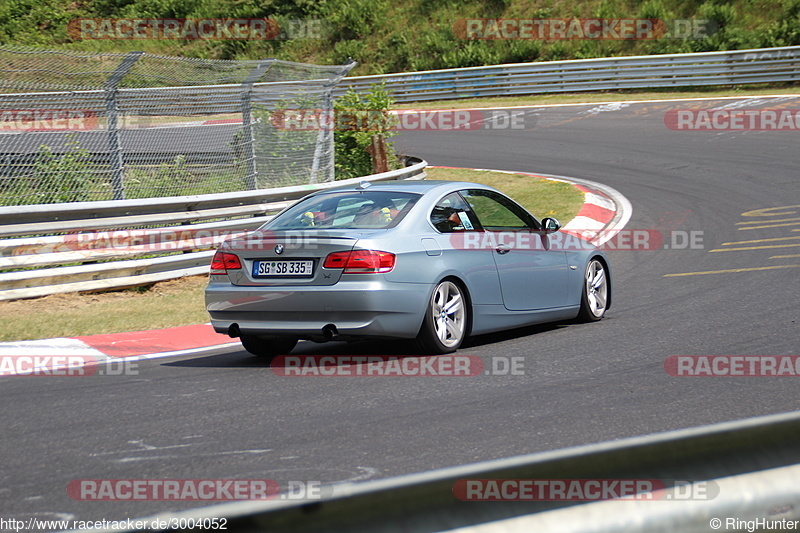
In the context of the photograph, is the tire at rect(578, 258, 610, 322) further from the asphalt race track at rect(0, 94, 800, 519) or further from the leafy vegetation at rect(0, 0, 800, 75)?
the leafy vegetation at rect(0, 0, 800, 75)

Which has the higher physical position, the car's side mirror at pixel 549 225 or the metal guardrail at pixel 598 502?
the car's side mirror at pixel 549 225

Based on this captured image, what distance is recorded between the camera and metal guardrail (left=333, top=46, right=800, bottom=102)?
88.8 feet

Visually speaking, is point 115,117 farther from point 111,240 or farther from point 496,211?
point 496,211

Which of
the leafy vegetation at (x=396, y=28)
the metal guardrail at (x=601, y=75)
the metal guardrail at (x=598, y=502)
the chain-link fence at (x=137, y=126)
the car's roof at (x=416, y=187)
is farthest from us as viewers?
the leafy vegetation at (x=396, y=28)

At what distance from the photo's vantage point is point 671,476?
7.53ft

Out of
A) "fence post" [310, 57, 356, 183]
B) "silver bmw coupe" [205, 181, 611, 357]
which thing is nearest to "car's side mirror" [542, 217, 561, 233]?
"silver bmw coupe" [205, 181, 611, 357]

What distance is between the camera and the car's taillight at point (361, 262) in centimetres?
675

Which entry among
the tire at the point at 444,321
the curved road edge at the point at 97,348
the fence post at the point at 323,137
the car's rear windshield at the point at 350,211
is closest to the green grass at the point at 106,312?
the curved road edge at the point at 97,348

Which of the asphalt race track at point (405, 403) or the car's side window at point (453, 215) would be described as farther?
the car's side window at point (453, 215)

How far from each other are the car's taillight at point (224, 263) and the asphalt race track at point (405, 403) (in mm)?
740

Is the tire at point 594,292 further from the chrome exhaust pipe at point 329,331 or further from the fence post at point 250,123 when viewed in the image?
the fence post at point 250,123

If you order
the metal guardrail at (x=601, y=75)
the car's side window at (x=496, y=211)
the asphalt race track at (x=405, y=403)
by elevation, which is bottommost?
the asphalt race track at (x=405, y=403)

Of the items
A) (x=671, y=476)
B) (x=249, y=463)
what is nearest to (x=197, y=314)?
(x=249, y=463)

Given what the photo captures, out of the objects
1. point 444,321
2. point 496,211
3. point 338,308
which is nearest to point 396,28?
point 496,211
